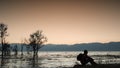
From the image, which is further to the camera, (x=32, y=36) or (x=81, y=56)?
(x=32, y=36)

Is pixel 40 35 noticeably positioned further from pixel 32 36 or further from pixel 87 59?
pixel 87 59

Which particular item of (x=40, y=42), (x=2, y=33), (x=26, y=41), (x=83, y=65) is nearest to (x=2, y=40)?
(x=2, y=33)

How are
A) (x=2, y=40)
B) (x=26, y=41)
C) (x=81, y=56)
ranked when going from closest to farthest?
1. (x=81, y=56)
2. (x=2, y=40)
3. (x=26, y=41)

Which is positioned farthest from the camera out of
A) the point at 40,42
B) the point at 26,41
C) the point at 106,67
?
the point at 26,41

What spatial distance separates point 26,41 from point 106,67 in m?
85.9

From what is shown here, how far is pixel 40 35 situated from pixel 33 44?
3.16 metres

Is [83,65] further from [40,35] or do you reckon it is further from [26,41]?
[26,41]

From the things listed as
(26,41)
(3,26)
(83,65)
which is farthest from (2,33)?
(83,65)

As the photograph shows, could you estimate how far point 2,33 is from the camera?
78000 mm

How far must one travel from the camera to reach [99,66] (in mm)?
21203

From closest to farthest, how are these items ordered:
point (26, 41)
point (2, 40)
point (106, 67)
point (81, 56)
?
point (106, 67)
point (81, 56)
point (2, 40)
point (26, 41)

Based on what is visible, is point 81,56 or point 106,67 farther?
point 81,56

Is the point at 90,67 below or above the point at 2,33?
below

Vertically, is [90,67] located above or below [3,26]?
below
